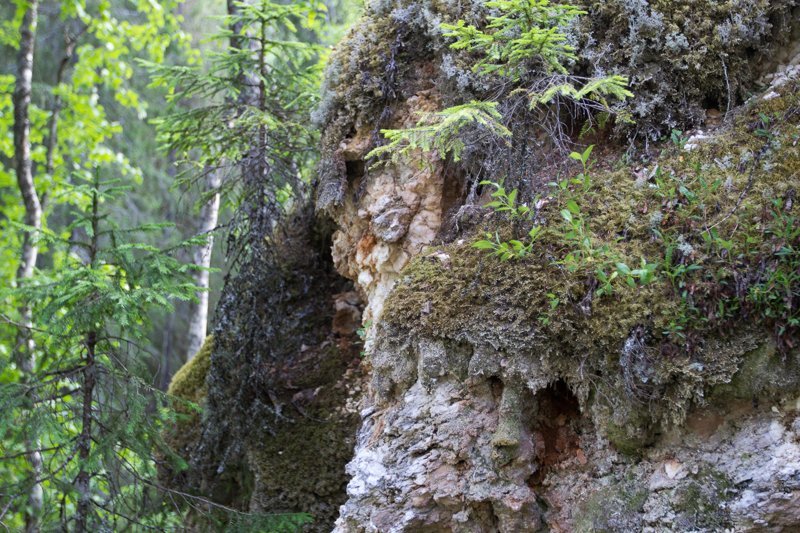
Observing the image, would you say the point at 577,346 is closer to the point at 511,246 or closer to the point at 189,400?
the point at 511,246

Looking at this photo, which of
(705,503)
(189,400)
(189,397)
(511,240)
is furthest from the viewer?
(189,397)

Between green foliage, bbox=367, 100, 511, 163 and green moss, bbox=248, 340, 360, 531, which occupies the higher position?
green foliage, bbox=367, 100, 511, 163

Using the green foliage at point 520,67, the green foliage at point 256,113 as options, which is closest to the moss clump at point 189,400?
the green foliage at point 256,113

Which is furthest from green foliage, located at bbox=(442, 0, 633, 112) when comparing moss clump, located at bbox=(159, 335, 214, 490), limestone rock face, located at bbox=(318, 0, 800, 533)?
moss clump, located at bbox=(159, 335, 214, 490)

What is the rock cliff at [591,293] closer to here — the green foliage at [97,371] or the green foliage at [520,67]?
the green foliage at [520,67]

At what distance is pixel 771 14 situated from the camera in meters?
4.50

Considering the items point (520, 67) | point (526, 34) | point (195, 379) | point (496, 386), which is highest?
point (526, 34)

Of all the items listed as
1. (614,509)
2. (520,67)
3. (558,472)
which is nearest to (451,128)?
(520,67)

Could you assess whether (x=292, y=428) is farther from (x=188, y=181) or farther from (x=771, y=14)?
(x=771, y=14)

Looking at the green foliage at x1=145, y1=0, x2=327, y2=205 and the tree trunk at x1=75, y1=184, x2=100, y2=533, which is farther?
the green foliage at x1=145, y1=0, x2=327, y2=205

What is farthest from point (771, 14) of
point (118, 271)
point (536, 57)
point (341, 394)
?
point (118, 271)

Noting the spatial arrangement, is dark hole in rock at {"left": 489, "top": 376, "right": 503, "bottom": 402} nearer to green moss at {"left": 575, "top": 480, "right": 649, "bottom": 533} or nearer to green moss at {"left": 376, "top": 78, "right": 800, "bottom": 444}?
green moss at {"left": 376, "top": 78, "right": 800, "bottom": 444}

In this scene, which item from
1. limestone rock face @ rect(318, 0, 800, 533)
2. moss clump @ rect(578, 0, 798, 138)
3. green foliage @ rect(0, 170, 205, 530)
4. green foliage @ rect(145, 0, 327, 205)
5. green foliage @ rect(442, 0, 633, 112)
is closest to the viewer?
limestone rock face @ rect(318, 0, 800, 533)

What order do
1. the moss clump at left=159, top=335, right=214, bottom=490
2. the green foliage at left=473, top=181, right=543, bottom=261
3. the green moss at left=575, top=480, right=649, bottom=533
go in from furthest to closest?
the moss clump at left=159, top=335, right=214, bottom=490
the green foliage at left=473, top=181, right=543, bottom=261
the green moss at left=575, top=480, right=649, bottom=533
